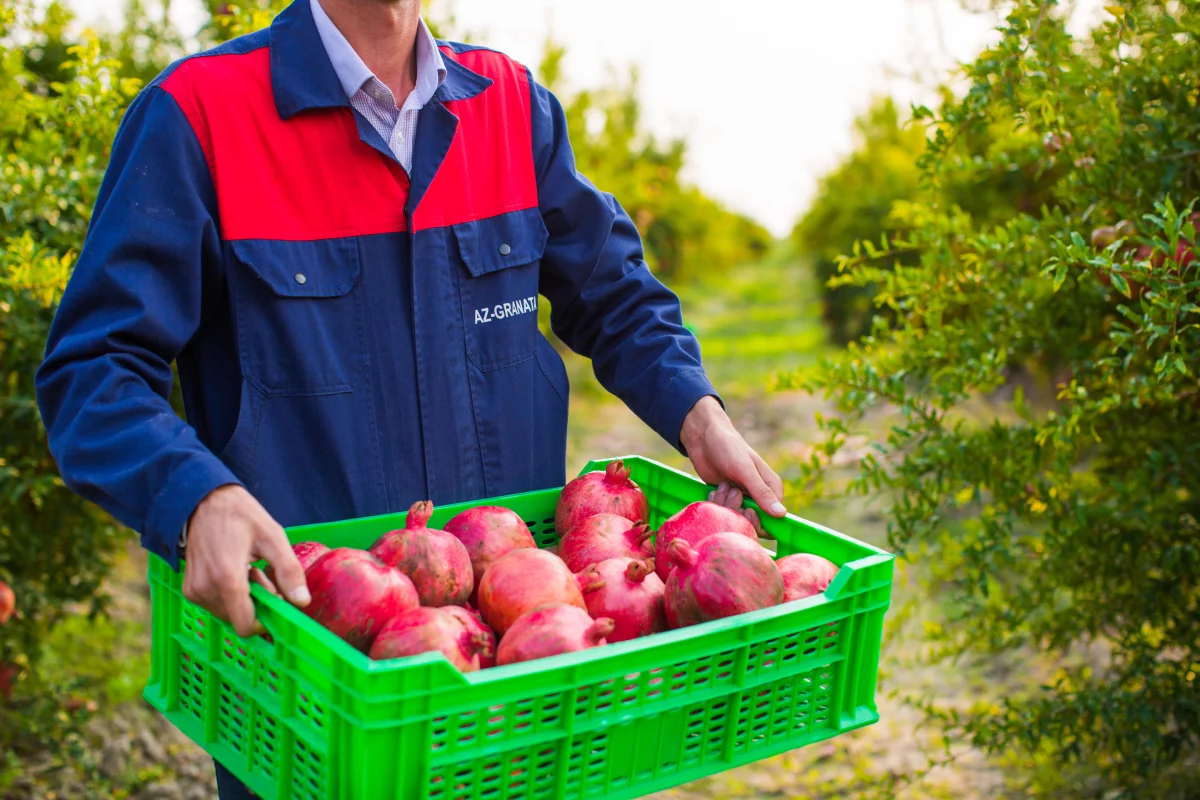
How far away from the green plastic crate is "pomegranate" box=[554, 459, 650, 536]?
1.36 feet

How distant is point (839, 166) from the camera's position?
14.1 meters

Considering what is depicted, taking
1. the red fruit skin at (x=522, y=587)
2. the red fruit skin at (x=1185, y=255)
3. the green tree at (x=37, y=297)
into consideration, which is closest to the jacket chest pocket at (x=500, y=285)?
the red fruit skin at (x=522, y=587)

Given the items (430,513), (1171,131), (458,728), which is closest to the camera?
(458,728)

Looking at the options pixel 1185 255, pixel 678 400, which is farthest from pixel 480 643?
pixel 1185 255

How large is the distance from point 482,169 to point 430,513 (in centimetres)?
87

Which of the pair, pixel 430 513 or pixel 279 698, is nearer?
pixel 279 698

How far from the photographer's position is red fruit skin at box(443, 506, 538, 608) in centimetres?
203

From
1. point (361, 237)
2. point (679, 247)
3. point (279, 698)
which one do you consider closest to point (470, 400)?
point (361, 237)

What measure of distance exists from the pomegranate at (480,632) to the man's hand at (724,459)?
26.2 inches

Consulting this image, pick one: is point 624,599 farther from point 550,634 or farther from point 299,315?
point 299,315

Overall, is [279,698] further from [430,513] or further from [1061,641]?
[1061,641]

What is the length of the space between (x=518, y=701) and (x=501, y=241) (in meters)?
1.23

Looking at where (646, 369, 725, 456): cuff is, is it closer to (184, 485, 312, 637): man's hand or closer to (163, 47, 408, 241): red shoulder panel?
(163, 47, 408, 241): red shoulder panel

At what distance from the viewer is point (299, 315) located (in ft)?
7.30
